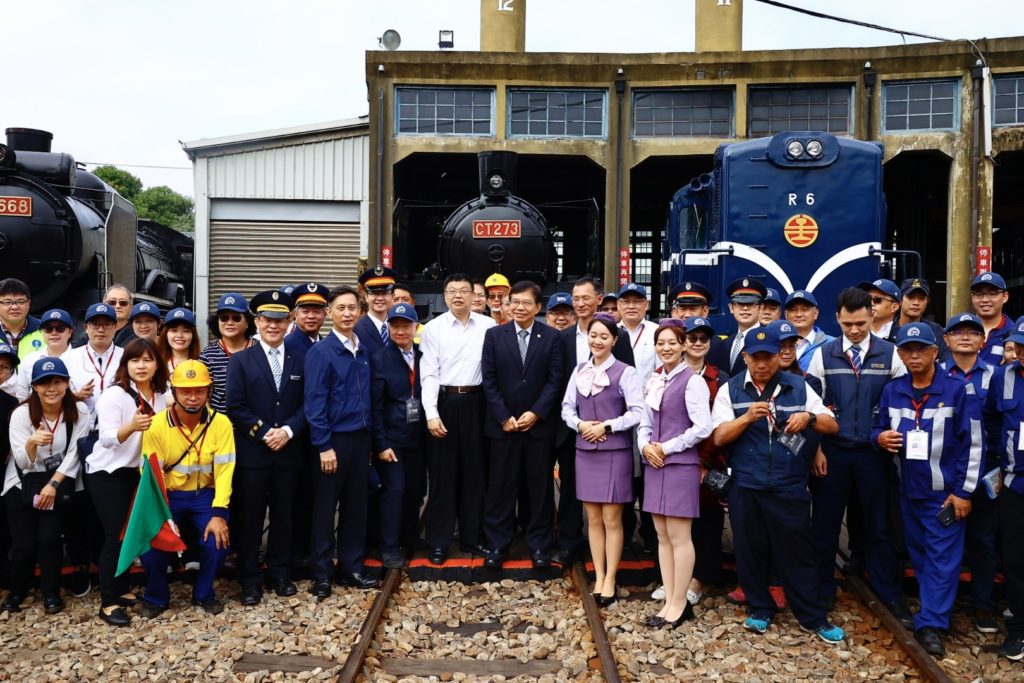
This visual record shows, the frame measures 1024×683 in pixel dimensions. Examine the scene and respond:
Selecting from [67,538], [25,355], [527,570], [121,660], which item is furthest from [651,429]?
[25,355]

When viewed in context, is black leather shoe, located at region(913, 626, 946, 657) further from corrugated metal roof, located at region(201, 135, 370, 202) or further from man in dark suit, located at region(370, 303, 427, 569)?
corrugated metal roof, located at region(201, 135, 370, 202)

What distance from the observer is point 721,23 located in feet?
66.1

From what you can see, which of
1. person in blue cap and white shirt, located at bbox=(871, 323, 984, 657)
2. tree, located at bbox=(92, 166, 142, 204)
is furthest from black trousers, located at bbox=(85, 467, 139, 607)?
tree, located at bbox=(92, 166, 142, 204)

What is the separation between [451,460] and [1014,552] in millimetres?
3657

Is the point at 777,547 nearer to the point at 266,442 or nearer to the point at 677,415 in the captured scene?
the point at 677,415

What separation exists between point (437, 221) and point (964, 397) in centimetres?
1197

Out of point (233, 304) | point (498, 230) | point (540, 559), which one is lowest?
point (540, 559)

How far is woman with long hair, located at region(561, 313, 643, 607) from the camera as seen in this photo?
529cm

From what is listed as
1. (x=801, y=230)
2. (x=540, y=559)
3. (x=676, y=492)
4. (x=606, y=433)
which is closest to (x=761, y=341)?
(x=676, y=492)

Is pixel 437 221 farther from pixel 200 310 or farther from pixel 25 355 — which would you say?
pixel 25 355

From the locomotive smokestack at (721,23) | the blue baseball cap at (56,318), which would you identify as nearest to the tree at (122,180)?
the locomotive smokestack at (721,23)

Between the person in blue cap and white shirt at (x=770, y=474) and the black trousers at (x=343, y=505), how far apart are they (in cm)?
252

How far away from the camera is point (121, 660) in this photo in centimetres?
455

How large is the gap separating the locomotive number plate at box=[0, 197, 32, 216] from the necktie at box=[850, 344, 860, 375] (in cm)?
864
